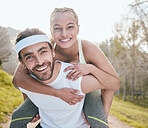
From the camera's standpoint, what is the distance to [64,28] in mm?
1846

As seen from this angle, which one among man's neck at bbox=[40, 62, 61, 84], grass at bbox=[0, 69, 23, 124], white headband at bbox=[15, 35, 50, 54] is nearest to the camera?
white headband at bbox=[15, 35, 50, 54]

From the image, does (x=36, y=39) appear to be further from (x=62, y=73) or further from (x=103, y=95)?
(x=103, y=95)

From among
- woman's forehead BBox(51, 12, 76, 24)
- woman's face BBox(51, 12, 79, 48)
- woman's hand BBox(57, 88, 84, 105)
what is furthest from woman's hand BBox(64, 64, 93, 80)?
woman's forehead BBox(51, 12, 76, 24)

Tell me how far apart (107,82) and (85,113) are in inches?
16.0

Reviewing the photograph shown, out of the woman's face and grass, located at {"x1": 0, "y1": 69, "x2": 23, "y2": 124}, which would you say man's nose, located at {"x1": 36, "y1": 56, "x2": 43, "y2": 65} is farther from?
grass, located at {"x1": 0, "y1": 69, "x2": 23, "y2": 124}

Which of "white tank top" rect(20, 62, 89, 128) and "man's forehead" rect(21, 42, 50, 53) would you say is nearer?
"man's forehead" rect(21, 42, 50, 53)

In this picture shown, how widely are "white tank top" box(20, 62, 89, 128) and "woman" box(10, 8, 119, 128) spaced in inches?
2.2

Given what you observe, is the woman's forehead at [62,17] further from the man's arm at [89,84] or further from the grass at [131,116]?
the grass at [131,116]

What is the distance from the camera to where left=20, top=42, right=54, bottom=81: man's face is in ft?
4.83

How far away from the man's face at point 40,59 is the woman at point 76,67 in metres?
0.16

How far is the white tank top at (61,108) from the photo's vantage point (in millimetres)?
1583

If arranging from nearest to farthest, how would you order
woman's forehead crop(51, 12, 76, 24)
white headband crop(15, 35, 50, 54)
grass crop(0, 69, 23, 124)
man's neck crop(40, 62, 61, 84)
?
white headband crop(15, 35, 50, 54) → man's neck crop(40, 62, 61, 84) → woman's forehead crop(51, 12, 76, 24) → grass crop(0, 69, 23, 124)

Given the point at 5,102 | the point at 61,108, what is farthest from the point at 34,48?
the point at 5,102

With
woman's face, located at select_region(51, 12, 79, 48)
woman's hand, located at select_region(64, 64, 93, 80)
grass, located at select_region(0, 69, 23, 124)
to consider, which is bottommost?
grass, located at select_region(0, 69, 23, 124)
